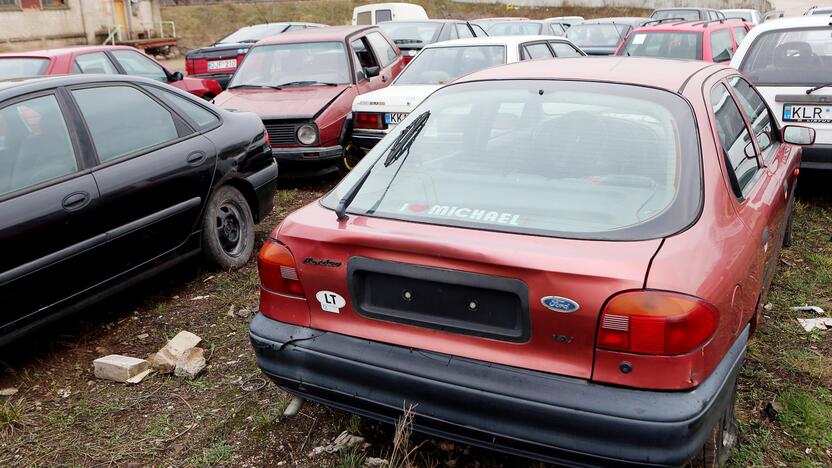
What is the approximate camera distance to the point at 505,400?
224cm

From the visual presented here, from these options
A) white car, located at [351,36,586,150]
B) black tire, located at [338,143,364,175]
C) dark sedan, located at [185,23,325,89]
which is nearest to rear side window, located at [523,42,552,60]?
white car, located at [351,36,586,150]

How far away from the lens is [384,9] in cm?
1944

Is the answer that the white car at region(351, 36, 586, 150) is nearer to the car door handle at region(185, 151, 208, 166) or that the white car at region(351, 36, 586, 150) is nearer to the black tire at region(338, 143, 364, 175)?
the black tire at region(338, 143, 364, 175)

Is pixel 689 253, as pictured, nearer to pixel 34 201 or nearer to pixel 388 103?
pixel 34 201

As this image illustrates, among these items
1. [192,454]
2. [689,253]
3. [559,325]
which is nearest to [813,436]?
[689,253]

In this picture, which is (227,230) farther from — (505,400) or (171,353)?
(505,400)

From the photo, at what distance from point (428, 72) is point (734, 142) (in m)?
5.19

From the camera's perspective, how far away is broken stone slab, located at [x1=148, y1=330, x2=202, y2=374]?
373 cm

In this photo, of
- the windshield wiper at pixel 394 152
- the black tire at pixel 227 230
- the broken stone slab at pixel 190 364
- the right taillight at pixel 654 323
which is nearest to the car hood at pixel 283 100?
the black tire at pixel 227 230

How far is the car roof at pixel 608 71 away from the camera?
9.51 feet

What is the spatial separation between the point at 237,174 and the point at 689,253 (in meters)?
3.68

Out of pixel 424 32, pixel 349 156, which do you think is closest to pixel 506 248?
pixel 349 156

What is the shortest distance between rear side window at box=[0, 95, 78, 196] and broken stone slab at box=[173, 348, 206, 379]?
4.10 feet

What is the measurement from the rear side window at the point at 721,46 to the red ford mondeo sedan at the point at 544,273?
7047mm
